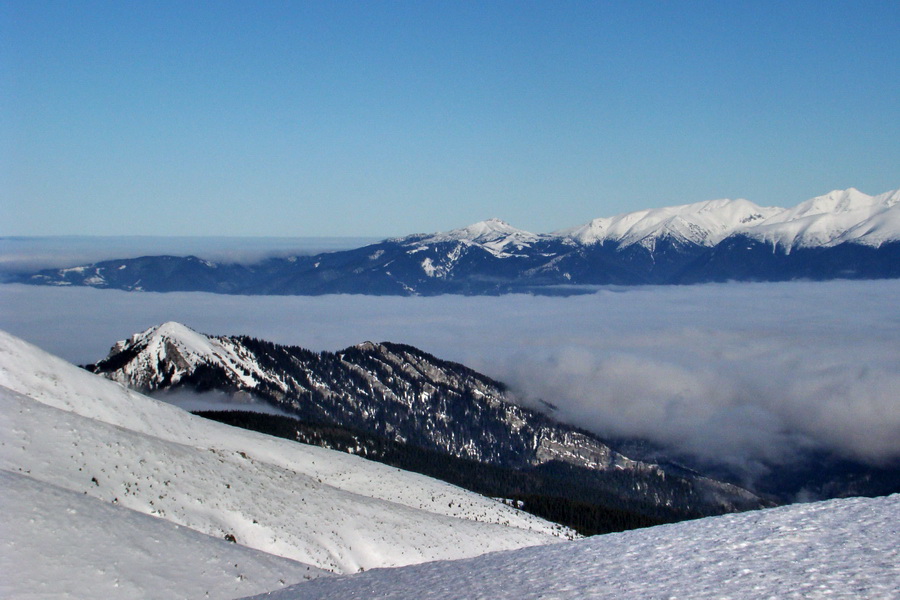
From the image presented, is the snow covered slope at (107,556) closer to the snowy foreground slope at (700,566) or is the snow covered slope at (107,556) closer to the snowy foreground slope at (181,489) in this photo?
the snowy foreground slope at (181,489)

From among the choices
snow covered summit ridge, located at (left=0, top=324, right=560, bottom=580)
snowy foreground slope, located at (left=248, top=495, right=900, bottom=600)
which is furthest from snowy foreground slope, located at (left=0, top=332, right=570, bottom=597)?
snowy foreground slope, located at (left=248, top=495, right=900, bottom=600)

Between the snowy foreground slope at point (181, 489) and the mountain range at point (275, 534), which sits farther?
the snowy foreground slope at point (181, 489)

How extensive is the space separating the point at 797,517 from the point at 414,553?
53.8 metres

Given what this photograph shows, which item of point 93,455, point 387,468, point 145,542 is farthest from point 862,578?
point 387,468

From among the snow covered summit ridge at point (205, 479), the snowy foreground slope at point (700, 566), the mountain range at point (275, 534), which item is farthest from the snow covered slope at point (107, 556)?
the snowy foreground slope at point (700, 566)

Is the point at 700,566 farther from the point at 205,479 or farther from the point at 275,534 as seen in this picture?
the point at 205,479

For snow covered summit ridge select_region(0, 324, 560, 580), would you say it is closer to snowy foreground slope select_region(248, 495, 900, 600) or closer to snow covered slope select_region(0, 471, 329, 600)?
snow covered slope select_region(0, 471, 329, 600)

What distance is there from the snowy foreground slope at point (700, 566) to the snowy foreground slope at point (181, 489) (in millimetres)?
19415

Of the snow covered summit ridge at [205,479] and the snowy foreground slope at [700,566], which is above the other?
the snowy foreground slope at [700,566]

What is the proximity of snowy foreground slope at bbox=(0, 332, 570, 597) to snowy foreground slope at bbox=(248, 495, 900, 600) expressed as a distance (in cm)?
1942

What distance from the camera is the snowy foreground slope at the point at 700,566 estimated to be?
23.2m

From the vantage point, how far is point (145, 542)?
46219 mm

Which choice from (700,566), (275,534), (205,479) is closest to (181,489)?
(205,479)

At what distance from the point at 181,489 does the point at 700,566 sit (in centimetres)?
5324
